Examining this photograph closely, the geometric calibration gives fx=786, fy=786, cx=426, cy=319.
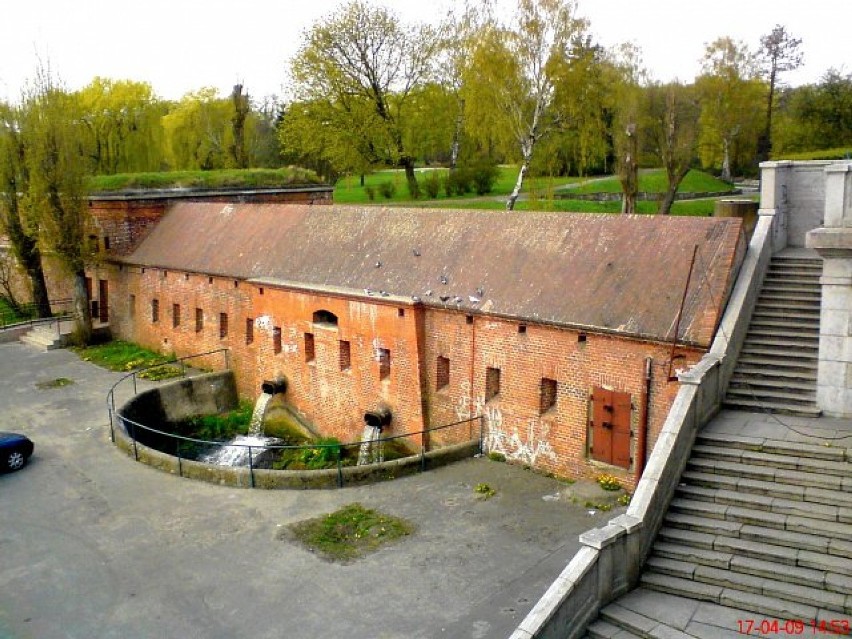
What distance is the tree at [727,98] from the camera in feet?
121

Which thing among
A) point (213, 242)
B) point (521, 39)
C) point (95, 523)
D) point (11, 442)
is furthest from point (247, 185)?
point (95, 523)

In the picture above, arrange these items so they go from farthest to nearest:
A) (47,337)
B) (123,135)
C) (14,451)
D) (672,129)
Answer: (123,135), (672,129), (47,337), (14,451)

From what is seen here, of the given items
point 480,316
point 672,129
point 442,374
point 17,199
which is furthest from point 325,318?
point 672,129

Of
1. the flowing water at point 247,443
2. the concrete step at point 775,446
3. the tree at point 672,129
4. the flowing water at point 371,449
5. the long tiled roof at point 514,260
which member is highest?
the tree at point 672,129

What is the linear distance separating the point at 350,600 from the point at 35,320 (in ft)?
82.3

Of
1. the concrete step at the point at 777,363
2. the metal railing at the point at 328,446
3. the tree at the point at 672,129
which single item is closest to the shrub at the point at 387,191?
the tree at the point at 672,129

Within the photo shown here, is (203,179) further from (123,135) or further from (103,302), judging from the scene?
(123,135)

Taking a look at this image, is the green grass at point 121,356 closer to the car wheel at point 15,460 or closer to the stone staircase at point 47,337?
the stone staircase at point 47,337

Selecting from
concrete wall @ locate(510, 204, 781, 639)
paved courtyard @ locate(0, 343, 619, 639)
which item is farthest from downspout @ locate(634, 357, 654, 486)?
concrete wall @ locate(510, 204, 781, 639)

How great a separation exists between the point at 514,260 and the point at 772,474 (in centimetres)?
784

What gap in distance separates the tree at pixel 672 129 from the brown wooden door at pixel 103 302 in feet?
70.6

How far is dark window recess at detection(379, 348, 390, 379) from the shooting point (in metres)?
18.4

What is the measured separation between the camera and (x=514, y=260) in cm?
1709

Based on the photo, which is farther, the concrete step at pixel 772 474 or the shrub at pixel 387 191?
the shrub at pixel 387 191
